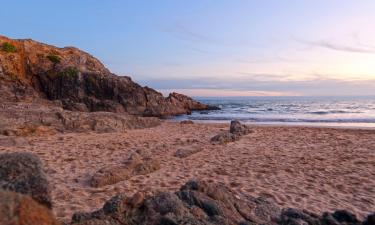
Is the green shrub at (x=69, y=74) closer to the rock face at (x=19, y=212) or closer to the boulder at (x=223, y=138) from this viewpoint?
the boulder at (x=223, y=138)

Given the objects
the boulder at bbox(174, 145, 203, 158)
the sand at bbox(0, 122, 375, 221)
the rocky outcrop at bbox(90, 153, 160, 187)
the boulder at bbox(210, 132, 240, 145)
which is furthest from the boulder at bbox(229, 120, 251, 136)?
the rocky outcrop at bbox(90, 153, 160, 187)

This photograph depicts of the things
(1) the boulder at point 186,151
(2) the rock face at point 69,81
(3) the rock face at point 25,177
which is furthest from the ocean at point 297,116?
(3) the rock face at point 25,177

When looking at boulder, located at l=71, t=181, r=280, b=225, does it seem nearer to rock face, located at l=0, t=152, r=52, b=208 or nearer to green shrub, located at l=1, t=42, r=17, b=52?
rock face, located at l=0, t=152, r=52, b=208

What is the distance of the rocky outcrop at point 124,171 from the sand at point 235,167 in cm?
17

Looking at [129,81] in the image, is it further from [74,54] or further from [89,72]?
[74,54]

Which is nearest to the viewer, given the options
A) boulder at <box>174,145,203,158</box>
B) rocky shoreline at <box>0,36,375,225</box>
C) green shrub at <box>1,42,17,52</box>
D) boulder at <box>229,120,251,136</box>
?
rocky shoreline at <box>0,36,375,225</box>

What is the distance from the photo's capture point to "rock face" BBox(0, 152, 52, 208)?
14.2 feet

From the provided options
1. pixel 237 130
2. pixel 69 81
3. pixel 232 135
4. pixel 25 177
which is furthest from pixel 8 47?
pixel 25 177

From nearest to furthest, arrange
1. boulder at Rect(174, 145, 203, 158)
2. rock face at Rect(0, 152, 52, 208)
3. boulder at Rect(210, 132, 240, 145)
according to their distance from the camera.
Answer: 1. rock face at Rect(0, 152, 52, 208)
2. boulder at Rect(174, 145, 203, 158)
3. boulder at Rect(210, 132, 240, 145)

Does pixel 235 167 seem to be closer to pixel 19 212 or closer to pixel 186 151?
pixel 186 151

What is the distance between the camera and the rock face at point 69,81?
109ft

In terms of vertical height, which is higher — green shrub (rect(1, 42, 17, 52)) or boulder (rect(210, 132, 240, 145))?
green shrub (rect(1, 42, 17, 52))

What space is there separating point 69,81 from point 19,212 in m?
33.2

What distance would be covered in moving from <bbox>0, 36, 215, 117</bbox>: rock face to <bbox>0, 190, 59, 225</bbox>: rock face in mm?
30013
